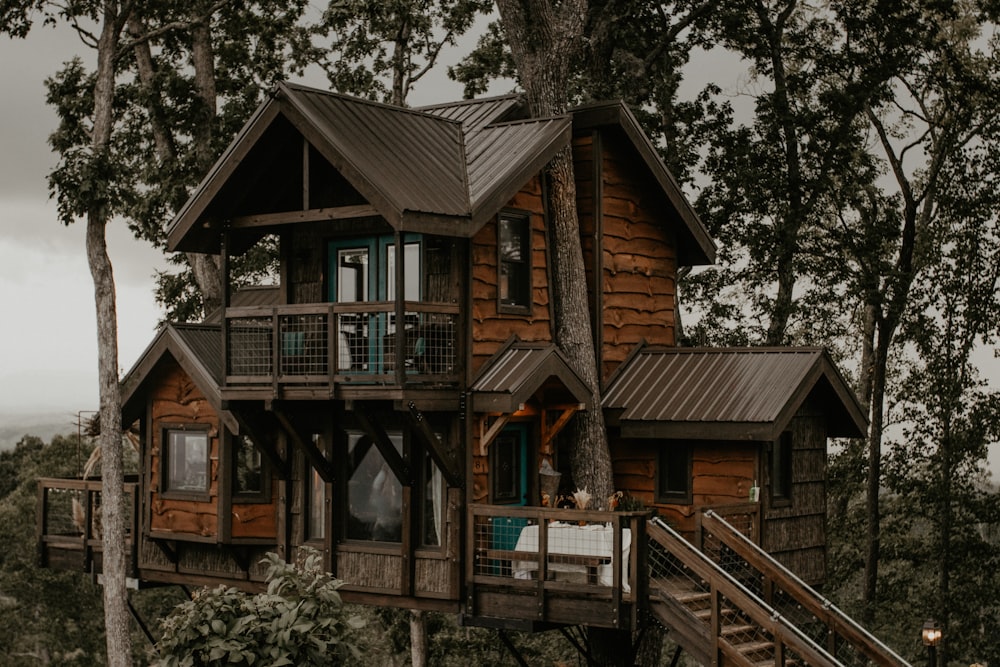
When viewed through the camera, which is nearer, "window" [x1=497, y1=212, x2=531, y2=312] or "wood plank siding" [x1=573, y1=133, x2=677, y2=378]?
"window" [x1=497, y1=212, x2=531, y2=312]

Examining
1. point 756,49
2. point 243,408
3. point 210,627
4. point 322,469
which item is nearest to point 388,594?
point 322,469

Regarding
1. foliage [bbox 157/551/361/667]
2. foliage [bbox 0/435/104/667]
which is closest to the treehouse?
foliage [bbox 157/551/361/667]

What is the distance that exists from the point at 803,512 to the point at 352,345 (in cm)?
732

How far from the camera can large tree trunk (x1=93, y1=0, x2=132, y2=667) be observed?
22.2 meters

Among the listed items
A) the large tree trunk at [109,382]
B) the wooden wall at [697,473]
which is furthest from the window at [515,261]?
the large tree trunk at [109,382]

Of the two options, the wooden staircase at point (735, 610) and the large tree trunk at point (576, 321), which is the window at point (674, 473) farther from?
the wooden staircase at point (735, 610)

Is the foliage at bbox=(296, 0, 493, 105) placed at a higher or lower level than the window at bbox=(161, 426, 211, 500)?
higher

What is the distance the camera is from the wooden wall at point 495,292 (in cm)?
1806

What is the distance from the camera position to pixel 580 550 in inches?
661

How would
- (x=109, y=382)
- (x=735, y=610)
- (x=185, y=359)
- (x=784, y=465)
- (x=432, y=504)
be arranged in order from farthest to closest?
1. (x=109, y=382)
2. (x=185, y=359)
3. (x=784, y=465)
4. (x=432, y=504)
5. (x=735, y=610)

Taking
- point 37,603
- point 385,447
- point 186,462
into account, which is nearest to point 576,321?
point 385,447

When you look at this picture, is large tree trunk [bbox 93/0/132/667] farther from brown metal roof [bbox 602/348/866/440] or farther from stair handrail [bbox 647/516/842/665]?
stair handrail [bbox 647/516/842/665]

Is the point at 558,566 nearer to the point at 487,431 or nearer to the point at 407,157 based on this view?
the point at 487,431

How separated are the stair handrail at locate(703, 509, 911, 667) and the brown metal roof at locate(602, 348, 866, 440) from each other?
1448mm
